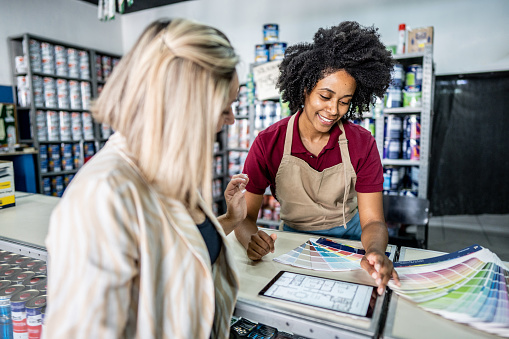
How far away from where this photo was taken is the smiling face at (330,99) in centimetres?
157

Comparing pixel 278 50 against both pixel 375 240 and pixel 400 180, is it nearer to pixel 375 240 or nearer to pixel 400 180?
pixel 400 180

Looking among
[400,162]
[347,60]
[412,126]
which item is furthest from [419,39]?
[347,60]

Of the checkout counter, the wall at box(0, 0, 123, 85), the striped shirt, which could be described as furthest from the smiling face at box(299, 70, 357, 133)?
the wall at box(0, 0, 123, 85)

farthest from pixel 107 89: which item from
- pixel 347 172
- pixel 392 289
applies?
pixel 347 172

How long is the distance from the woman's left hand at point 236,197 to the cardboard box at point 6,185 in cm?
142

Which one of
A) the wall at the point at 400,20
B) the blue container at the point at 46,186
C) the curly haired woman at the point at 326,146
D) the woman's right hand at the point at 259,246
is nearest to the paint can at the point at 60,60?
the blue container at the point at 46,186

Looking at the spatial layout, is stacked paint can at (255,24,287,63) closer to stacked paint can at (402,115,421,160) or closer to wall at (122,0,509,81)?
wall at (122,0,509,81)

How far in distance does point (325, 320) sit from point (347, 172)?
0.93 m

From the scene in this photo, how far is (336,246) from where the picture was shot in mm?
1423

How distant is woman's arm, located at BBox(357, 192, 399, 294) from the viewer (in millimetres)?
1070

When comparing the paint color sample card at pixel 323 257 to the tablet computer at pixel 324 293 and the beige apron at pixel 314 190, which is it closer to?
the tablet computer at pixel 324 293

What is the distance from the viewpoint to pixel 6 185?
77.1 inches

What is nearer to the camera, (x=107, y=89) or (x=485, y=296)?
(x=107, y=89)

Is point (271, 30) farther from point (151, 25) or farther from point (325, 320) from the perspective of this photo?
point (325, 320)
